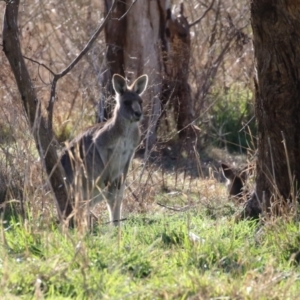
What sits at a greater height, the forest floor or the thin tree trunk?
the thin tree trunk

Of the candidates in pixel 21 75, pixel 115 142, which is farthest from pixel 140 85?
pixel 21 75

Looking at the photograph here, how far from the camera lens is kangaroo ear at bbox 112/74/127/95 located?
10836 mm

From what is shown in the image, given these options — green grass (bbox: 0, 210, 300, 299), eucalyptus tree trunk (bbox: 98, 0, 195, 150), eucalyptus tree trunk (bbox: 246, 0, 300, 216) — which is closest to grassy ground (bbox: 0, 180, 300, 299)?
green grass (bbox: 0, 210, 300, 299)

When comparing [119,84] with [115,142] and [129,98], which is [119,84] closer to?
[129,98]

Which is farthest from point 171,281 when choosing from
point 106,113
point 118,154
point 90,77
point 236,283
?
point 90,77

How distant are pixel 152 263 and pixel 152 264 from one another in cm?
2

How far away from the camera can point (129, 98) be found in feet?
35.3

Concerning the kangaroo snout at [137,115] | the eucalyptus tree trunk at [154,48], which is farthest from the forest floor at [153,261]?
the eucalyptus tree trunk at [154,48]

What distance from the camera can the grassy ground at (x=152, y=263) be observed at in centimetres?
550

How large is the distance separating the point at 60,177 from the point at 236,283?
303cm

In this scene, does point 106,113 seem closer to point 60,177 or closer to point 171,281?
point 60,177

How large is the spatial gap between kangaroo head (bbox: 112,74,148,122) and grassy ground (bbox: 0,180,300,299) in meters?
3.38

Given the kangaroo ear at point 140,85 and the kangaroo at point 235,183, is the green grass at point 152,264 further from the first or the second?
the kangaroo ear at point 140,85

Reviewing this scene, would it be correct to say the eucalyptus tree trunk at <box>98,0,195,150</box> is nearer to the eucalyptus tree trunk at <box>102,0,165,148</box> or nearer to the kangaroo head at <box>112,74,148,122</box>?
the eucalyptus tree trunk at <box>102,0,165,148</box>
